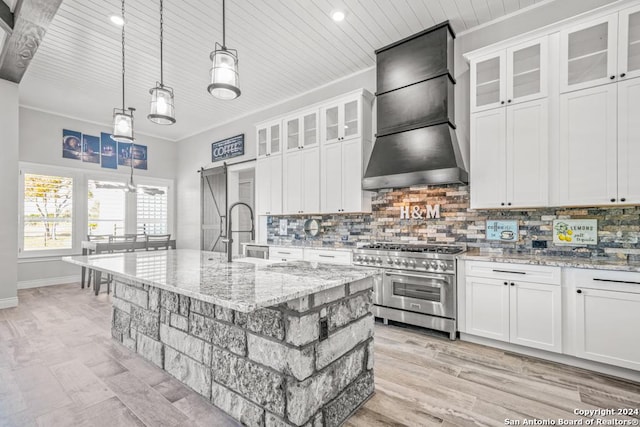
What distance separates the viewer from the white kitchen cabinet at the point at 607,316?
2207 mm

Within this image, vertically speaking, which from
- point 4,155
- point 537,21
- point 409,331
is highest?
point 537,21

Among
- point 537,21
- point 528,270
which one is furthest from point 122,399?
point 537,21

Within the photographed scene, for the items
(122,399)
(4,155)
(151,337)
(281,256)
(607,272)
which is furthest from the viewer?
(281,256)

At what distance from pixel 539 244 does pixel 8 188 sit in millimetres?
6454

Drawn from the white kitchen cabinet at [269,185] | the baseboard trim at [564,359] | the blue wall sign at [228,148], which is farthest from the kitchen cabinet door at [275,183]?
the baseboard trim at [564,359]

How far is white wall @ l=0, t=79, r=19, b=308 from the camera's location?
410 centimetres

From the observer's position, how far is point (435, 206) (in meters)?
3.56

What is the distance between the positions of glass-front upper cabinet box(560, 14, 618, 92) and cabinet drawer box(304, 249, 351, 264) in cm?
266

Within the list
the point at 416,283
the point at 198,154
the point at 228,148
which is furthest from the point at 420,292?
the point at 198,154

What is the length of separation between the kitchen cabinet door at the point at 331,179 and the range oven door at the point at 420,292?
1.21 meters

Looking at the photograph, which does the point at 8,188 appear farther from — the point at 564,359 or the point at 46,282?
the point at 564,359

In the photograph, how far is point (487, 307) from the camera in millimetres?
2820

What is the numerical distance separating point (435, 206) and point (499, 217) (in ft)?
2.15

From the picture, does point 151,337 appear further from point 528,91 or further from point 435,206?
point 528,91
